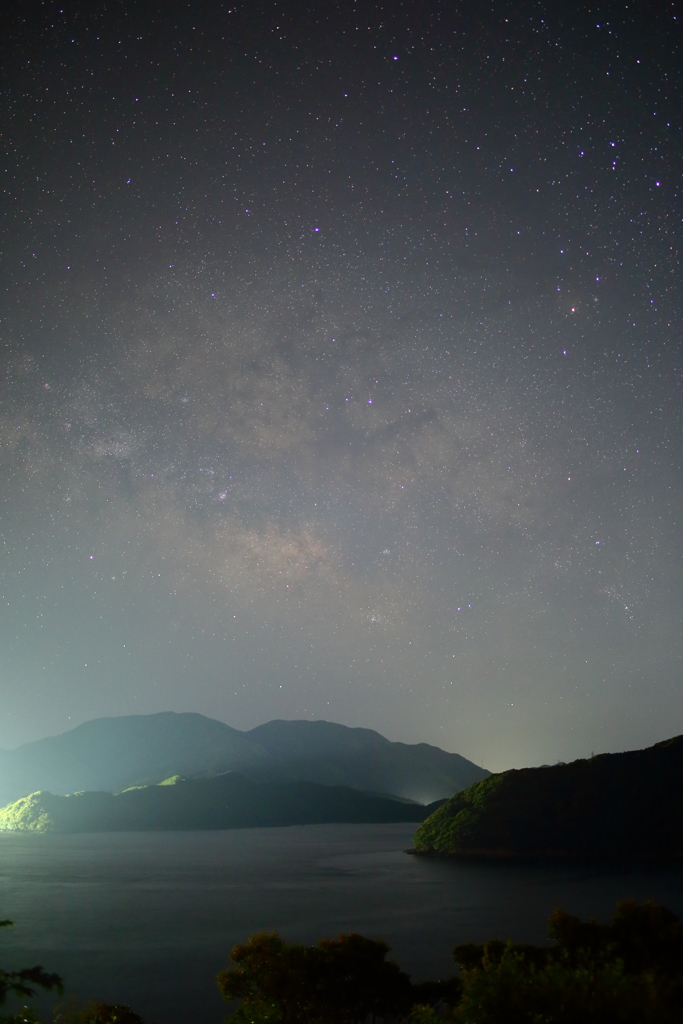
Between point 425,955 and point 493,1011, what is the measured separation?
38615 mm

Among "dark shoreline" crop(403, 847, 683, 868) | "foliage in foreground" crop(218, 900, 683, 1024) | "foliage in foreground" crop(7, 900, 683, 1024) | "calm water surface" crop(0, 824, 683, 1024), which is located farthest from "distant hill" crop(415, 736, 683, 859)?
"foliage in foreground" crop(7, 900, 683, 1024)

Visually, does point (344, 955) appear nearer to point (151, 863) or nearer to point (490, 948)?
point (490, 948)

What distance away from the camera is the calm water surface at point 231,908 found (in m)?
41.1

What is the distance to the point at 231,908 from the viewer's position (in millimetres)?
64875

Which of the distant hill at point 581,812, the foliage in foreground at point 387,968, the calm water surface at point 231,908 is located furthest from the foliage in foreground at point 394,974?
the distant hill at point 581,812

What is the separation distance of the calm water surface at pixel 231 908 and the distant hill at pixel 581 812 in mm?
9639

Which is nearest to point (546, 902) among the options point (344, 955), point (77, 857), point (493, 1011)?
point (344, 955)

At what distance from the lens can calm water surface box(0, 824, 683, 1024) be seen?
41.1 meters

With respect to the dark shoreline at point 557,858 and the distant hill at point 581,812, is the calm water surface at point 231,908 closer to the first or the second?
the dark shoreline at point 557,858

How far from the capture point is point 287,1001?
1830cm

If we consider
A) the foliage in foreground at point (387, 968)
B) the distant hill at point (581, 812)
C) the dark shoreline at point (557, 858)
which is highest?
the foliage in foreground at point (387, 968)

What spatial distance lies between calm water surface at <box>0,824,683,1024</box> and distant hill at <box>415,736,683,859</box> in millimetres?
9639

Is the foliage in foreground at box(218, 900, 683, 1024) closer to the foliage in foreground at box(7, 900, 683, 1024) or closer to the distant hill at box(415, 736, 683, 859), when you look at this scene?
the foliage in foreground at box(7, 900, 683, 1024)

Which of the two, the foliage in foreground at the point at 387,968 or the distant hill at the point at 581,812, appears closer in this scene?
the foliage in foreground at the point at 387,968
